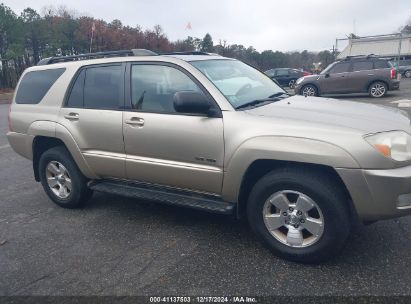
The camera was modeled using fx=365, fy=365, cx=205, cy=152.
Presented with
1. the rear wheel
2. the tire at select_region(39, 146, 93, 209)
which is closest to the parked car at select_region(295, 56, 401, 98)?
the rear wheel

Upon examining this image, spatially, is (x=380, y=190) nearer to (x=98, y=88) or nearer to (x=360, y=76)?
(x=98, y=88)

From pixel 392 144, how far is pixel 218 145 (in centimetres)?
137

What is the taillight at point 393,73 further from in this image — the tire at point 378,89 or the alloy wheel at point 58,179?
the alloy wheel at point 58,179

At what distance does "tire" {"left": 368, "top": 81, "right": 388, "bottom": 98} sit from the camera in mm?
14189

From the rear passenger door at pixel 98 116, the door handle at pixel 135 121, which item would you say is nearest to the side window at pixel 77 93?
the rear passenger door at pixel 98 116

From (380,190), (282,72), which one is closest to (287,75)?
(282,72)

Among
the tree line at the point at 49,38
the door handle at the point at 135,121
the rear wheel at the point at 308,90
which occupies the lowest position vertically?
the rear wheel at the point at 308,90

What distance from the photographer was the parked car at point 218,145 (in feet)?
9.02

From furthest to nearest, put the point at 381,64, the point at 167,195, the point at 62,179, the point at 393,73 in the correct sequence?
1. the point at 381,64
2. the point at 393,73
3. the point at 62,179
4. the point at 167,195

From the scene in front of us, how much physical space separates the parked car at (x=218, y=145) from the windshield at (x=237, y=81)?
2 centimetres

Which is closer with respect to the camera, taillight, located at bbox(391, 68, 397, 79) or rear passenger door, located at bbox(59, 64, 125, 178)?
rear passenger door, located at bbox(59, 64, 125, 178)

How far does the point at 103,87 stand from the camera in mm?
4027

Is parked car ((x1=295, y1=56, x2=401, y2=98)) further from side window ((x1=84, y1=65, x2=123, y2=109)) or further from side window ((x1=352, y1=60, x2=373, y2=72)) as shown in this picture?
side window ((x1=84, y1=65, x2=123, y2=109))

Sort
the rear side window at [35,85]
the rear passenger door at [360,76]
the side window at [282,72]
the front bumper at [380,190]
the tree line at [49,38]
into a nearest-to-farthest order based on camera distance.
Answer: the front bumper at [380,190] < the rear side window at [35,85] < the rear passenger door at [360,76] < the side window at [282,72] < the tree line at [49,38]
